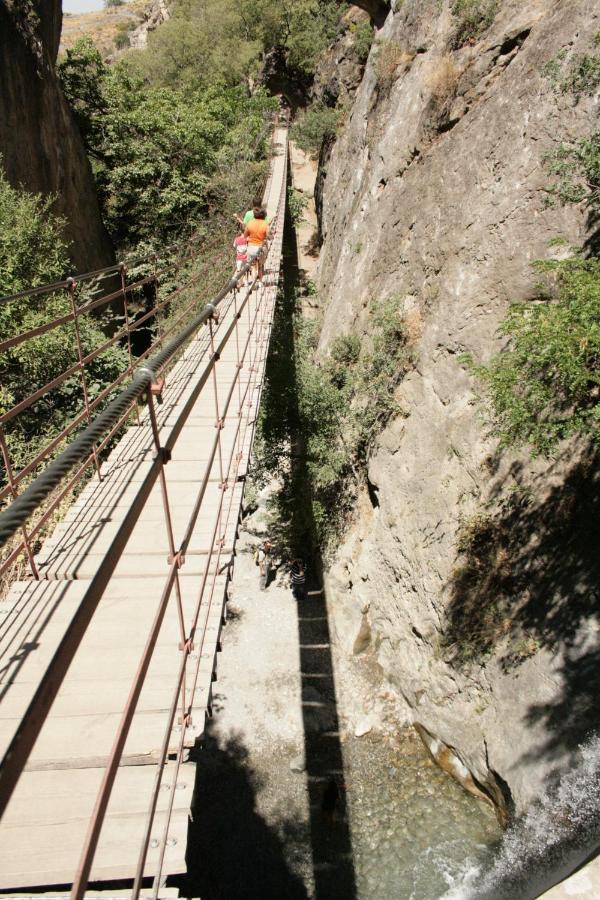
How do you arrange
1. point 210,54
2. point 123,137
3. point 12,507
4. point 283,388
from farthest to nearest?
1. point 210,54
2. point 123,137
3. point 283,388
4. point 12,507

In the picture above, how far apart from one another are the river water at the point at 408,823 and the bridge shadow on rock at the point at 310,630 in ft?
0.82

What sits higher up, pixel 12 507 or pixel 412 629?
pixel 12 507

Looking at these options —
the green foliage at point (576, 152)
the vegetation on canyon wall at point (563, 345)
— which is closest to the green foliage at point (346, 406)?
the vegetation on canyon wall at point (563, 345)

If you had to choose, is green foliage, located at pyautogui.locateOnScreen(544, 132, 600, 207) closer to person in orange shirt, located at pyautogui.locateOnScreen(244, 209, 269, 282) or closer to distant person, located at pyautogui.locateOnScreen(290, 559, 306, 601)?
person in orange shirt, located at pyautogui.locateOnScreen(244, 209, 269, 282)

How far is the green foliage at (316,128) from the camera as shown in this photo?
18438mm

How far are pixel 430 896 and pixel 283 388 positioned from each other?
9234 millimetres

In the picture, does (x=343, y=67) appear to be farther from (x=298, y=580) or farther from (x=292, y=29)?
(x=298, y=580)

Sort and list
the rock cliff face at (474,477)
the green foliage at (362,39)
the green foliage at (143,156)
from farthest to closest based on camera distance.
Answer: the green foliage at (362,39) → the green foliage at (143,156) → the rock cliff face at (474,477)

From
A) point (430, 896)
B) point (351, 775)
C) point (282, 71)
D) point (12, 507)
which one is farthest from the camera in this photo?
point (282, 71)

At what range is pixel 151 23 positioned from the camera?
1495 inches

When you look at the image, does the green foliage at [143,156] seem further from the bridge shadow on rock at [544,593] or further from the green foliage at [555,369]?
the bridge shadow on rock at [544,593]

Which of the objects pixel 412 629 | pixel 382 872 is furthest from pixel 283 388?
pixel 382 872

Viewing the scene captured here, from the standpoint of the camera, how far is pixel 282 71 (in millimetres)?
25469

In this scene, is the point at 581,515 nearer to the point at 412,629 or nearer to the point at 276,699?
the point at 412,629
